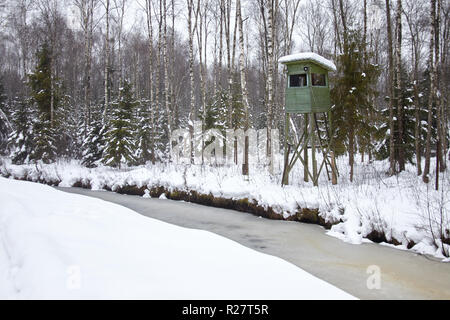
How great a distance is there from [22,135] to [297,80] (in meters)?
19.1

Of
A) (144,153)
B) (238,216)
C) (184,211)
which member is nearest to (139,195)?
(184,211)

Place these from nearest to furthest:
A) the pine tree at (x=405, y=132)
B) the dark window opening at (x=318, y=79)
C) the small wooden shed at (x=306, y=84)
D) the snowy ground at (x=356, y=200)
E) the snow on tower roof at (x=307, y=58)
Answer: the snowy ground at (x=356, y=200) < the snow on tower roof at (x=307, y=58) < the small wooden shed at (x=306, y=84) < the dark window opening at (x=318, y=79) < the pine tree at (x=405, y=132)

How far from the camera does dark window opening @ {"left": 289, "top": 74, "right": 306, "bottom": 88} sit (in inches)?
440

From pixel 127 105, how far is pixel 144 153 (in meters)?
4.91

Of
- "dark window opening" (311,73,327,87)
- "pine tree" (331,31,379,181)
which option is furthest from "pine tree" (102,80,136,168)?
"pine tree" (331,31,379,181)

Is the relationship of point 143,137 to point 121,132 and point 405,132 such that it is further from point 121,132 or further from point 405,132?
point 405,132

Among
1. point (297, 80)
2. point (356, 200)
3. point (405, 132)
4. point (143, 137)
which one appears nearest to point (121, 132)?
point (143, 137)

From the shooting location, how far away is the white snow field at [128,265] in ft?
11.7

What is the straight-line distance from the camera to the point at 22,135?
21.1 metres

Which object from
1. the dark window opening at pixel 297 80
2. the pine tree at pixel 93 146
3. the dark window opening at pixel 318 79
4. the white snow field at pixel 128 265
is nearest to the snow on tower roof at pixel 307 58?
the dark window opening at pixel 318 79

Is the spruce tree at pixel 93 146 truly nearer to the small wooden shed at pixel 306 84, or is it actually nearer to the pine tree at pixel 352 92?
the small wooden shed at pixel 306 84

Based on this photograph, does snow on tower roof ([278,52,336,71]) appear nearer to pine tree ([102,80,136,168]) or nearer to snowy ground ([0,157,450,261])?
snowy ground ([0,157,450,261])

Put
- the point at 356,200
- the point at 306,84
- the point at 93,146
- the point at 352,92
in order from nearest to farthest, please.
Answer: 1. the point at 356,200
2. the point at 306,84
3. the point at 352,92
4. the point at 93,146

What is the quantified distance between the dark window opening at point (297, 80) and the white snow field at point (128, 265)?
713 cm
